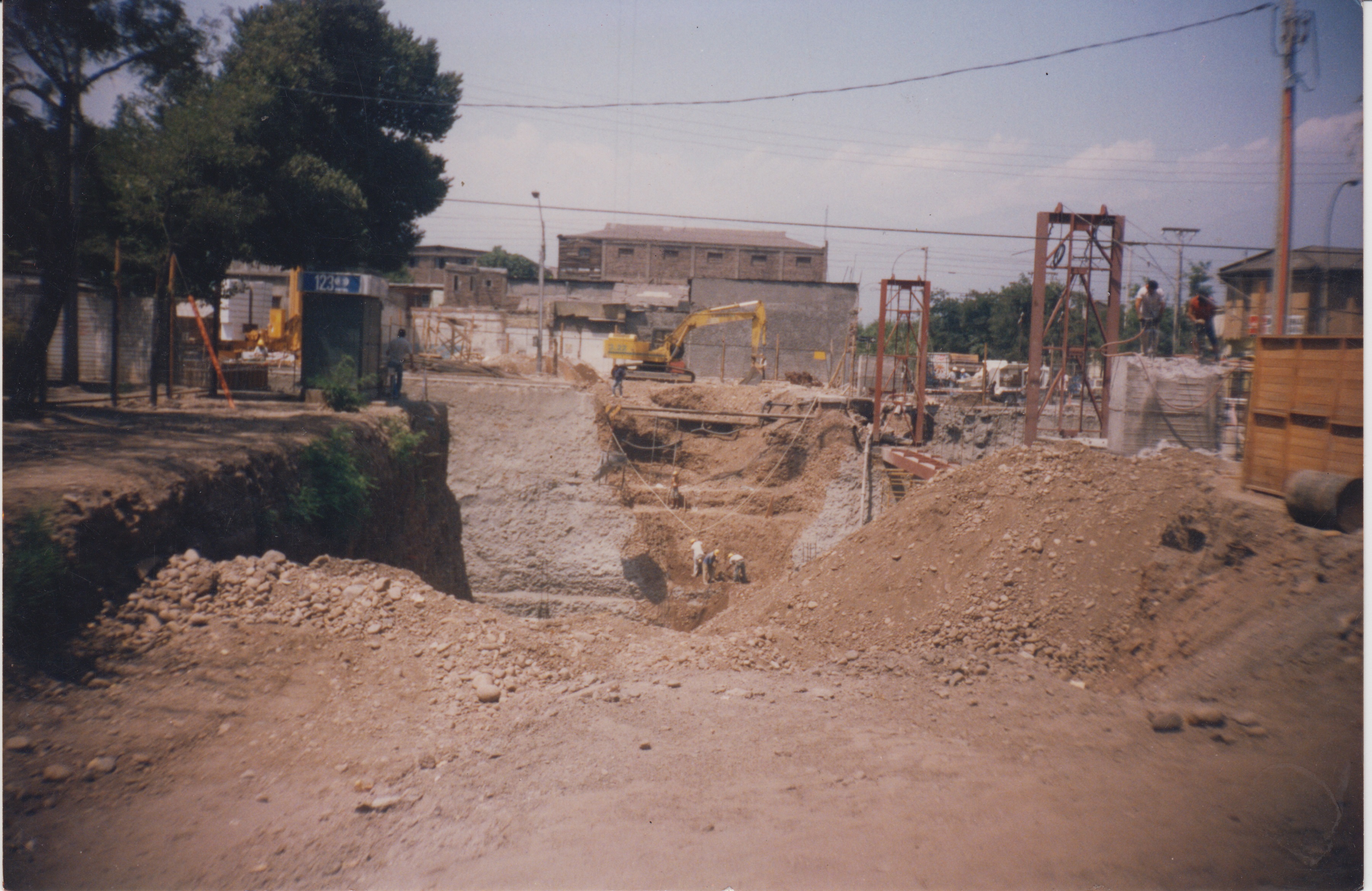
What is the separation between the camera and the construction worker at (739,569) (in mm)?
19281

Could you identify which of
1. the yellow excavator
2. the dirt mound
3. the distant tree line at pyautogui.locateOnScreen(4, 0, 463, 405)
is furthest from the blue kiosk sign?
the yellow excavator

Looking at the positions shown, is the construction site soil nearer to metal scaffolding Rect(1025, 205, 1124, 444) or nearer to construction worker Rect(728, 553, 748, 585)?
metal scaffolding Rect(1025, 205, 1124, 444)

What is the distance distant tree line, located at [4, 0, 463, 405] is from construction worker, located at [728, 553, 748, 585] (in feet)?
38.4

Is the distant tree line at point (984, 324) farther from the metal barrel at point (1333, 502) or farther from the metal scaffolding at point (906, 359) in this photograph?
the metal barrel at point (1333, 502)

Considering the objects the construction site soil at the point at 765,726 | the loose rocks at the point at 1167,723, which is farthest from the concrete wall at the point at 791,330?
the loose rocks at the point at 1167,723

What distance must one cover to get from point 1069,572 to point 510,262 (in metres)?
65.4

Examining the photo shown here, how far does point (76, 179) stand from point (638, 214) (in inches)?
289

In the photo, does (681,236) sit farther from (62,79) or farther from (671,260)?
(62,79)

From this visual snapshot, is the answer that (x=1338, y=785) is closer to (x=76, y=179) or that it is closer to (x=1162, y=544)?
(x=1162, y=544)

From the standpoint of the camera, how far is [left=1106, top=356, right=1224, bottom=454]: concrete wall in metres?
8.59

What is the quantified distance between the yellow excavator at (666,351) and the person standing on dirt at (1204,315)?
16334 mm

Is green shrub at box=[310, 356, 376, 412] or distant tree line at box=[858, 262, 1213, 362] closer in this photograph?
green shrub at box=[310, 356, 376, 412]

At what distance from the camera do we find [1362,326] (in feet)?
14.9

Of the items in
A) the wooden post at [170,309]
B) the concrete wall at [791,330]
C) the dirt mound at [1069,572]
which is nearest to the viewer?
the dirt mound at [1069,572]
